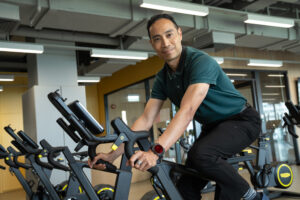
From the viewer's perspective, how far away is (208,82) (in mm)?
1502

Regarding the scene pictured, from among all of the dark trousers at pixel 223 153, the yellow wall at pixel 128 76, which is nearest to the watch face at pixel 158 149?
the dark trousers at pixel 223 153

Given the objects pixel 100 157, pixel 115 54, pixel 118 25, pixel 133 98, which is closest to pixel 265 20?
pixel 118 25

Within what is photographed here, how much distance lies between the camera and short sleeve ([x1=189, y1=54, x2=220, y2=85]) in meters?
1.50

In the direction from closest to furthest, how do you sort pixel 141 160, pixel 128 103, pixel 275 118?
pixel 141 160, pixel 275 118, pixel 128 103

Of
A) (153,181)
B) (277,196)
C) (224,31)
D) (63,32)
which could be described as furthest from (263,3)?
(153,181)

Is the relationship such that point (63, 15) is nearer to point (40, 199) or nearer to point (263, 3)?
point (40, 199)

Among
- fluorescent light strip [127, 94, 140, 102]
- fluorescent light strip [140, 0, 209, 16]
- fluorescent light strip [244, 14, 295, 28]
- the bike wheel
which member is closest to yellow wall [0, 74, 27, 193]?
fluorescent light strip [127, 94, 140, 102]

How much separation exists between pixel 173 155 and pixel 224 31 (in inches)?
129

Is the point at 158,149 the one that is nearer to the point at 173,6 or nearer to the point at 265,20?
the point at 173,6

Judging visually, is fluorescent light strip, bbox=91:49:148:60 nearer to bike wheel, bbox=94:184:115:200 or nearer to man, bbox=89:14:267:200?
bike wheel, bbox=94:184:115:200

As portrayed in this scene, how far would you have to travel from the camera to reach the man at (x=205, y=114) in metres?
1.48

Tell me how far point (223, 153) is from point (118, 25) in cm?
426

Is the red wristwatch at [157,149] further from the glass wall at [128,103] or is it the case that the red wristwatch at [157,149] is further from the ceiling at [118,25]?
the glass wall at [128,103]

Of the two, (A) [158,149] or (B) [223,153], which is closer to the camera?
(A) [158,149]
